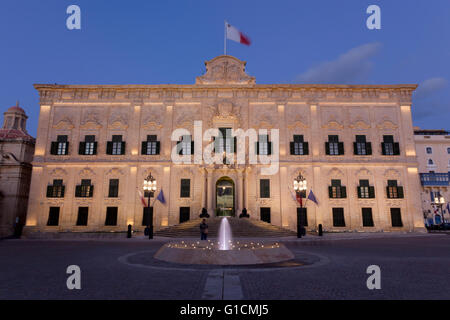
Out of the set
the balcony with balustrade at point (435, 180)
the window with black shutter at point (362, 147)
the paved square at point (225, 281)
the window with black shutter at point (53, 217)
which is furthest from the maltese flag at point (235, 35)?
the balcony with balustrade at point (435, 180)

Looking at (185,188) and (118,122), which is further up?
(118,122)

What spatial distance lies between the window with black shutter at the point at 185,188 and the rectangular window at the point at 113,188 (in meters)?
6.29

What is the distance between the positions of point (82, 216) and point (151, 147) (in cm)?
924

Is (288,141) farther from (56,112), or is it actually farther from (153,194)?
(56,112)

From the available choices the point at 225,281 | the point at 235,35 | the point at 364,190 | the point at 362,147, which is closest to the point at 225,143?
the point at 235,35

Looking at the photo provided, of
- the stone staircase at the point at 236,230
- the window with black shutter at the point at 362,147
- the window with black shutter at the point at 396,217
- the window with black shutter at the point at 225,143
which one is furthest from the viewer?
the window with black shutter at the point at 362,147

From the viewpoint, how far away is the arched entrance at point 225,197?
26.8 m

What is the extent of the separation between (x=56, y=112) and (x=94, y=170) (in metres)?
7.56

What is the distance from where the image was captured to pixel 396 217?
2634 cm

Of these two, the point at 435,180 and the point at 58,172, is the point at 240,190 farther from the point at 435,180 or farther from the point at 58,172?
the point at 435,180

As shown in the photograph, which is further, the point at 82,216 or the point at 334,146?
the point at 334,146

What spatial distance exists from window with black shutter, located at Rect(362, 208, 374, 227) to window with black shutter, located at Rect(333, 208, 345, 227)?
201 cm

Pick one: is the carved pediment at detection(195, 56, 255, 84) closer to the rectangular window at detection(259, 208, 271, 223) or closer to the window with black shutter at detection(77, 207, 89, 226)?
the rectangular window at detection(259, 208, 271, 223)

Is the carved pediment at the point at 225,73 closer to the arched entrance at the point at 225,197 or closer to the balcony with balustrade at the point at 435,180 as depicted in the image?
the arched entrance at the point at 225,197
